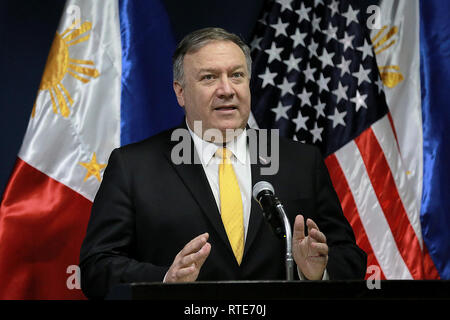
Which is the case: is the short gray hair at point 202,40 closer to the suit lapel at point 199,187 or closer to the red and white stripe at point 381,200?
the suit lapel at point 199,187

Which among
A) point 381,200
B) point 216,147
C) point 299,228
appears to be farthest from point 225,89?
point 381,200

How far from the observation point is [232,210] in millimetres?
2033

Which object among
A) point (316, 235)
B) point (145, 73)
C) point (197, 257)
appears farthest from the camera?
point (145, 73)

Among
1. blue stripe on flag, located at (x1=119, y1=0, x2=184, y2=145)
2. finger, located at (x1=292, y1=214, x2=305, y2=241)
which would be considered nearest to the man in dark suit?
finger, located at (x1=292, y1=214, x2=305, y2=241)

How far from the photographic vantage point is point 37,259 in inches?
105

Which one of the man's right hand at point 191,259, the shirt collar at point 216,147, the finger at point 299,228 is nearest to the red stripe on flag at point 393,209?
the shirt collar at point 216,147

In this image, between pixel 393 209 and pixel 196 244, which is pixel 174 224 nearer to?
pixel 196 244

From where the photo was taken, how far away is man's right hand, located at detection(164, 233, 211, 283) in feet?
4.89

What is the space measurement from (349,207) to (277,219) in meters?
1.58

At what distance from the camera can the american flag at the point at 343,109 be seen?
3062 mm

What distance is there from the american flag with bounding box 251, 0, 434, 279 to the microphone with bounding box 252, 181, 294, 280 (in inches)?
61.3

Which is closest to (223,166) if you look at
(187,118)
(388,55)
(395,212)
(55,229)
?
(187,118)

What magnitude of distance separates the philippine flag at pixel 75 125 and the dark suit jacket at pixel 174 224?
0.66 metres

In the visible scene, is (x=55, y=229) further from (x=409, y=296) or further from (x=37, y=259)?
(x=409, y=296)
